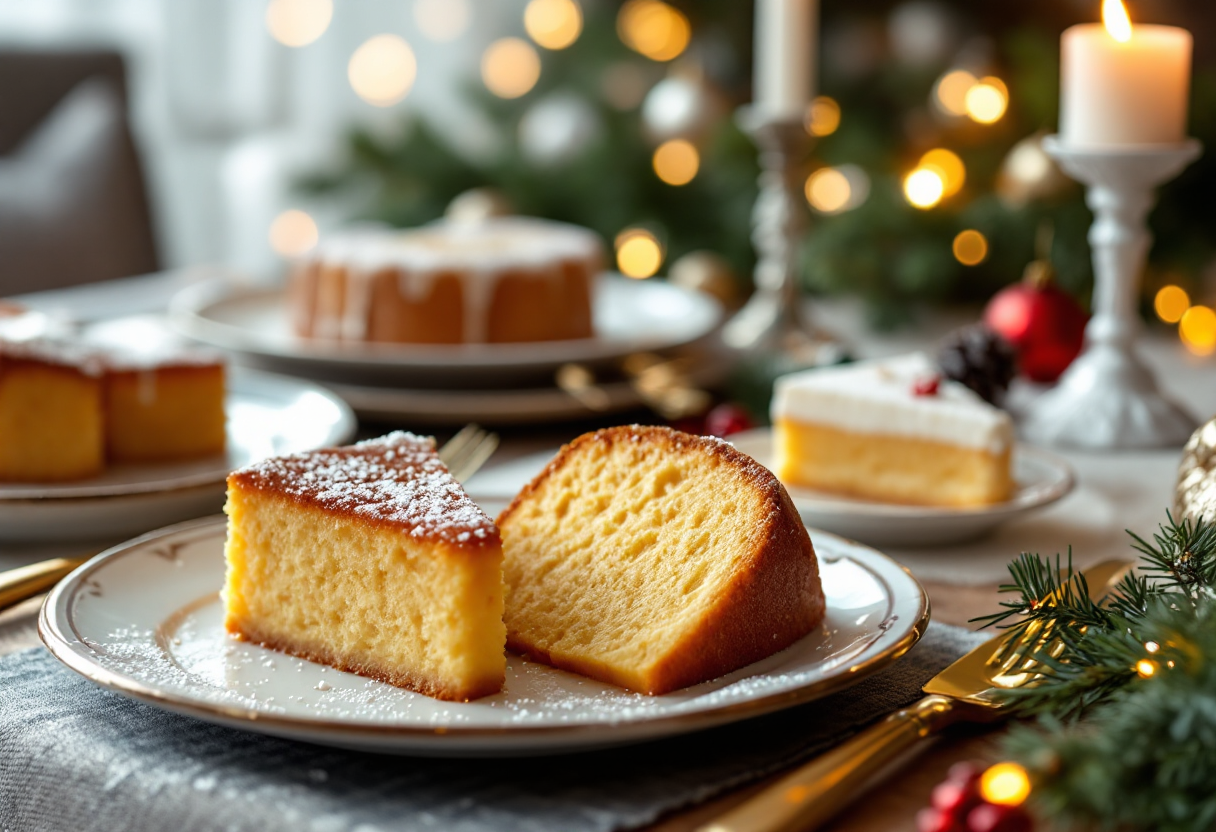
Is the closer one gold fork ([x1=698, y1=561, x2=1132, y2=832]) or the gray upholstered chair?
gold fork ([x1=698, y1=561, x2=1132, y2=832])

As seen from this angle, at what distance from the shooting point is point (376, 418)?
1791 millimetres

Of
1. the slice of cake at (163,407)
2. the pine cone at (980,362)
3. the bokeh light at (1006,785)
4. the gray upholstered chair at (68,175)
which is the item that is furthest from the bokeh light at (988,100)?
the gray upholstered chair at (68,175)

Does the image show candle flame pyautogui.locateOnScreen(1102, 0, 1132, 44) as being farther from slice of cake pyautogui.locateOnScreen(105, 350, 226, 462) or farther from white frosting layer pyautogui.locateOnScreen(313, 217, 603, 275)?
slice of cake pyautogui.locateOnScreen(105, 350, 226, 462)

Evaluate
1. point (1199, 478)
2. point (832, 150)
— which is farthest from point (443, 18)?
point (1199, 478)

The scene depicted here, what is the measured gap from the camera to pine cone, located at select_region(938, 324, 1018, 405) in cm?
170

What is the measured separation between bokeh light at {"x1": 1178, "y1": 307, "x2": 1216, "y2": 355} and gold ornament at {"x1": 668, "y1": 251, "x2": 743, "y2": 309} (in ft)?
2.95

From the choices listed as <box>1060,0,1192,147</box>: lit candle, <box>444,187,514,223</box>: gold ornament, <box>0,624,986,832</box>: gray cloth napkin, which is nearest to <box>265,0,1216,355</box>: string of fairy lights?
<box>444,187,514,223</box>: gold ornament

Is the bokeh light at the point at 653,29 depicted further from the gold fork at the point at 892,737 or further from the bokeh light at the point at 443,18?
the gold fork at the point at 892,737

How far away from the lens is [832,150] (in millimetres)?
2809

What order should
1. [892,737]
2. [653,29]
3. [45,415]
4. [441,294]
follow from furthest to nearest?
[653,29], [441,294], [45,415], [892,737]

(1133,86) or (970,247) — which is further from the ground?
(1133,86)

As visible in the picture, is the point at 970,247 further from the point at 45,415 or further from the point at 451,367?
the point at 45,415

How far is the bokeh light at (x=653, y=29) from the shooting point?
128 inches

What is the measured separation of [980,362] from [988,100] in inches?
44.7
